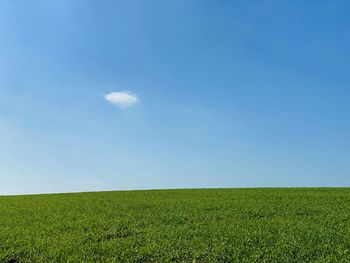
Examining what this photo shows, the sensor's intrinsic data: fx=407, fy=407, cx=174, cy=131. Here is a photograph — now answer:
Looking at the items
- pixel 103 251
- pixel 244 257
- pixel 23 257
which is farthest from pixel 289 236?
pixel 23 257

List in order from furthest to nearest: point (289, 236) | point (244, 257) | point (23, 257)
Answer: point (289, 236), point (23, 257), point (244, 257)

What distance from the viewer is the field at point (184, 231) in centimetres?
1398

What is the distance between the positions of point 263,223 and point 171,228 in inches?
163

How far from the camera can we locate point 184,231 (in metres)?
16.9

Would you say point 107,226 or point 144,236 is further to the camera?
point 107,226

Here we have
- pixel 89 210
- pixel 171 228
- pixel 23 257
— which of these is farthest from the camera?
pixel 89 210

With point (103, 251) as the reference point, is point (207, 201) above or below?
above

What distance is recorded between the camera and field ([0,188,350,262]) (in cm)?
1398

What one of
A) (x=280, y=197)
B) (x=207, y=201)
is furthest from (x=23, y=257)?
(x=280, y=197)

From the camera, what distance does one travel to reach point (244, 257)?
13.6 metres

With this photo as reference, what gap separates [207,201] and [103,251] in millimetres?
11586

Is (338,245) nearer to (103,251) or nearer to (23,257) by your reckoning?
(103,251)

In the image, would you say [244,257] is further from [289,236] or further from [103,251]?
[103,251]

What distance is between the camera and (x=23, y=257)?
47.6 ft
